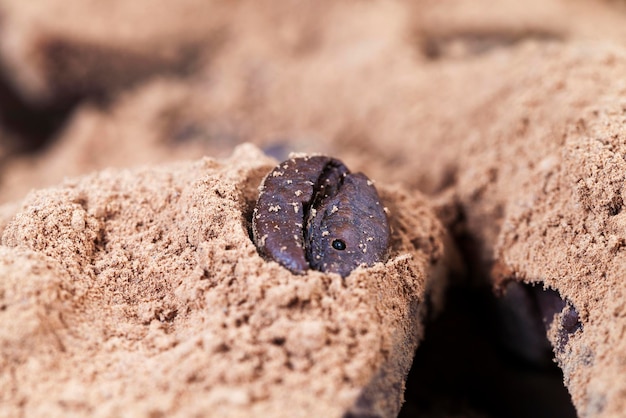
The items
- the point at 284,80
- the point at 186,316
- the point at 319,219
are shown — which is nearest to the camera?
the point at 186,316

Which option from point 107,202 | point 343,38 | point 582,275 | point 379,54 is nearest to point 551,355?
point 582,275

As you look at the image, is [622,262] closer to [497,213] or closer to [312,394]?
[497,213]

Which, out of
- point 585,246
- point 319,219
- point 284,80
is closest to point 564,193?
point 585,246

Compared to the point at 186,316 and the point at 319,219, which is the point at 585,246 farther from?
the point at 186,316

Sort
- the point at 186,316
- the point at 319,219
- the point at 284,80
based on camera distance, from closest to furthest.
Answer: the point at 186,316
the point at 319,219
the point at 284,80

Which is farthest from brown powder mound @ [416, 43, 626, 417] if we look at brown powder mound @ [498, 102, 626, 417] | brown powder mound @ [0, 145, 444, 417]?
brown powder mound @ [0, 145, 444, 417]

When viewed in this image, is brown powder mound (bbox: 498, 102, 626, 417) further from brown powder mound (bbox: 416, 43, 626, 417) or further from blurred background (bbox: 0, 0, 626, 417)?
blurred background (bbox: 0, 0, 626, 417)
